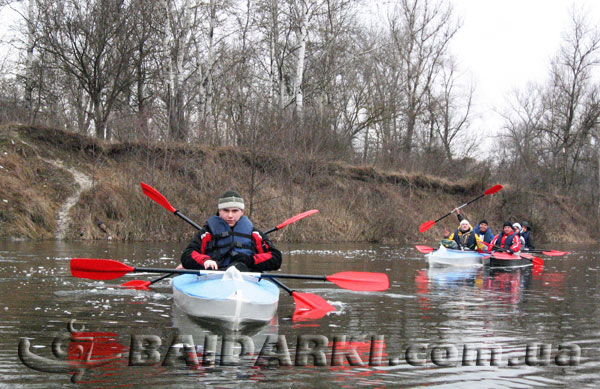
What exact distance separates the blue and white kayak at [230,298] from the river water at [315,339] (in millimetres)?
191

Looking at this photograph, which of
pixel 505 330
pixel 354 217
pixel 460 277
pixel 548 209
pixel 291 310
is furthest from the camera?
pixel 548 209

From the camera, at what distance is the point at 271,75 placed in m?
32.2

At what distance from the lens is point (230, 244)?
8242 millimetres

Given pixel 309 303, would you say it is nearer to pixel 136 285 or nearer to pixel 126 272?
pixel 126 272

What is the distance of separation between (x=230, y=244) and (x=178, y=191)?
15.8 metres

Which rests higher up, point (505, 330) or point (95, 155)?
point (95, 155)

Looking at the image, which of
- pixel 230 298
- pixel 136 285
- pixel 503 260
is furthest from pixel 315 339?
pixel 503 260

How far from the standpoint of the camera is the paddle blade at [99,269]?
788 cm

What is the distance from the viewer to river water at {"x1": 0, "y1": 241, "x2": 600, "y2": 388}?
488cm

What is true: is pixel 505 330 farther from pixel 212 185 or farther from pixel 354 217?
pixel 354 217

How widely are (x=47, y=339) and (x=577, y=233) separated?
39.8 m

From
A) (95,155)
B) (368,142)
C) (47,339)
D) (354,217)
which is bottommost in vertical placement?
(47,339)

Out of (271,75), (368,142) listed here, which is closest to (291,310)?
(271,75)

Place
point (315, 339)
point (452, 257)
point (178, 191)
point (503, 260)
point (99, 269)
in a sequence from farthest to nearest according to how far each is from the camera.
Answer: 1. point (178, 191)
2. point (503, 260)
3. point (452, 257)
4. point (99, 269)
5. point (315, 339)
